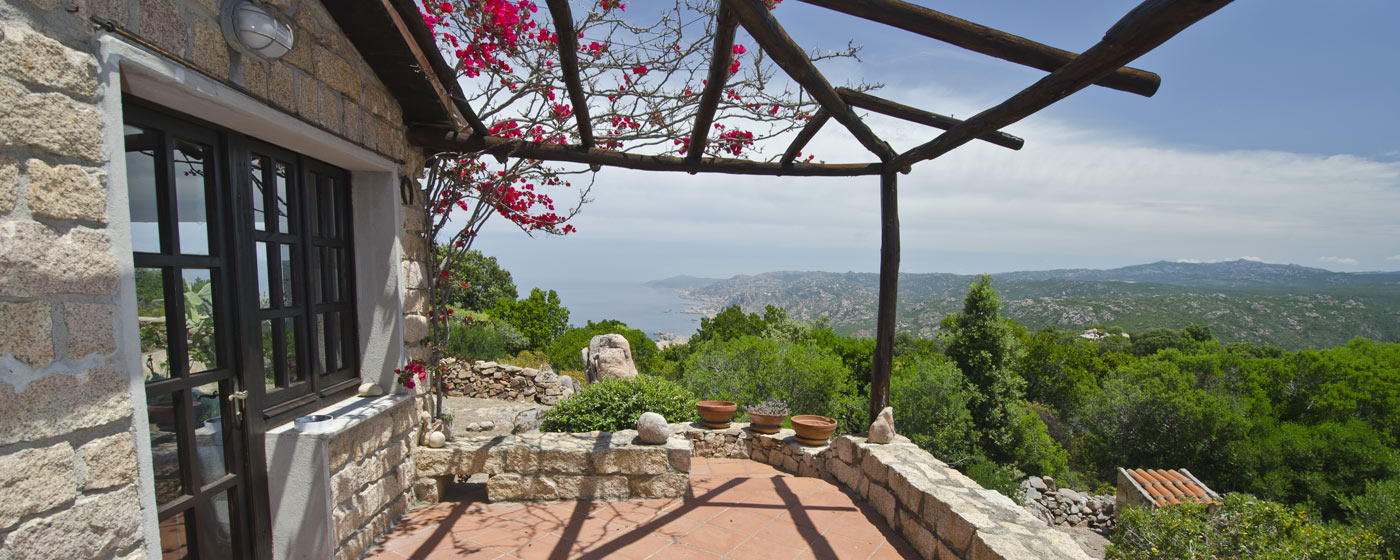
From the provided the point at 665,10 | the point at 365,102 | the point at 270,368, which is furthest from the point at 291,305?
the point at 665,10

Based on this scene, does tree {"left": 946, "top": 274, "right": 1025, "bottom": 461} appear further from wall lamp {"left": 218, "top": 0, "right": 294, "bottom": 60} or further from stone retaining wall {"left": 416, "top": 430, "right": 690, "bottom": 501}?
wall lamp {"left": 218, "top": 0, "right": 294, "bottom": 60}

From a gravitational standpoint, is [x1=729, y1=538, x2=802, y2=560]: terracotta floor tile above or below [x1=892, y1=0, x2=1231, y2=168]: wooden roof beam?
below

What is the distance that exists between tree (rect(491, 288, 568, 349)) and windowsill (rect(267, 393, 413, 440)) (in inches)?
404

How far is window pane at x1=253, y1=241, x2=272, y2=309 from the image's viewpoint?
2578 millimetres

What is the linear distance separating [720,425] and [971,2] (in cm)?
416

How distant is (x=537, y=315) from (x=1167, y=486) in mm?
12823

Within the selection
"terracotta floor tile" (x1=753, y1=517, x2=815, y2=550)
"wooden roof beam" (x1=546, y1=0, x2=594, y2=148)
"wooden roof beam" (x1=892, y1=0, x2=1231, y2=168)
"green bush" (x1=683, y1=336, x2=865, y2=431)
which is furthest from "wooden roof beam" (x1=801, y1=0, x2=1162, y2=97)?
"green bush" (x1=683, y1=336, x2=865, y2=431)

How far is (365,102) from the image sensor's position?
10.2 ft

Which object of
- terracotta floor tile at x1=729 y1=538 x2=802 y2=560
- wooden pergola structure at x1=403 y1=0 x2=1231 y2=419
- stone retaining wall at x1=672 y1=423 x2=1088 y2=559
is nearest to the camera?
wooden pergola structure at x1=403 y1=0 x2=1231 y2=419

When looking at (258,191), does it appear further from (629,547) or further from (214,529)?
(629,547)

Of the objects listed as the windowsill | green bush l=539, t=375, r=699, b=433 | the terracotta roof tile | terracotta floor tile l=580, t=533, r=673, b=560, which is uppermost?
the windowsill

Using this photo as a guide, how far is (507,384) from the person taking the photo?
9414mm

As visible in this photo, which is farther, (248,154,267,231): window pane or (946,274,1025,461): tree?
(946,274,1025,461): tree

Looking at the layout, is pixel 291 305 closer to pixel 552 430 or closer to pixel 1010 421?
pixel 552 430
